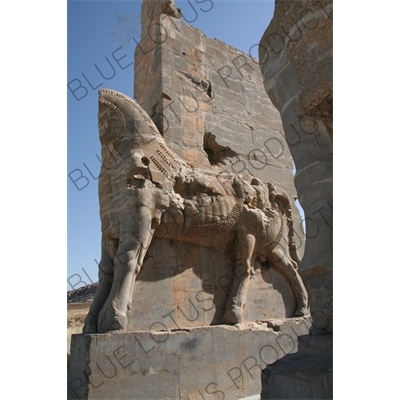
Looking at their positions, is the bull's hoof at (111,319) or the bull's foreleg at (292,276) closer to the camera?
the bull's hoof at (111,319)

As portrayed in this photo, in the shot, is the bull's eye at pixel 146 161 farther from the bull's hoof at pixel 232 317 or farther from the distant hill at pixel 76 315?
the distant hill at pixel 76 315

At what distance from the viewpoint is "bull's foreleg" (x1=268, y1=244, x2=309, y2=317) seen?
5.50m

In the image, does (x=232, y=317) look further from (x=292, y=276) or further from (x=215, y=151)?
(x=215, y=151)

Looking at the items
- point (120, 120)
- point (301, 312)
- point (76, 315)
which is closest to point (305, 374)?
point (120, 120)

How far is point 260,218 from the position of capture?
5215mm

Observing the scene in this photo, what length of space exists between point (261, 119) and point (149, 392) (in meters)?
4.99

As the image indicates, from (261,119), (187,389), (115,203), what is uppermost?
(261,119)

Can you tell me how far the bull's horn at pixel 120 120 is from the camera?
4590 millimetres

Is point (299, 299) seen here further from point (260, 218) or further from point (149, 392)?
point (149, 392)

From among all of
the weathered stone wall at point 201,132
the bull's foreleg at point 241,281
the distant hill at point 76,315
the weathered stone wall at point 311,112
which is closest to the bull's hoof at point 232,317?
the bull's foreleg at point 241,281

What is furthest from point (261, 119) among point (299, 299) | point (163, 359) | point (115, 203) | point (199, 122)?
point (163, 359)

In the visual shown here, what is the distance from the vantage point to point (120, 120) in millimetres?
4609

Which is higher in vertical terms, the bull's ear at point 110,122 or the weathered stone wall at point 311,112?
the bull's ear at point 110,122

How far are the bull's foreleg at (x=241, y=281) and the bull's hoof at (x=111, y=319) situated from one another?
140 centimetres
